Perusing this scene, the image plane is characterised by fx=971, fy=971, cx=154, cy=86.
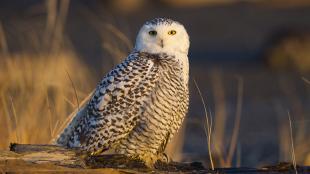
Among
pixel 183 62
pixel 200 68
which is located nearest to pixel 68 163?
pixel 183 62

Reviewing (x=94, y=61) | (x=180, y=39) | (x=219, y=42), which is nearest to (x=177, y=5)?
(x=219, y=42)

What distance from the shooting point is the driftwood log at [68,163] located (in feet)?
13.9

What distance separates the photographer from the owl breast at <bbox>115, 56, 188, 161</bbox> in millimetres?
5102

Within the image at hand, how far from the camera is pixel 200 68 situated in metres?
17.6

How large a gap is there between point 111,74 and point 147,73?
0.20 meters

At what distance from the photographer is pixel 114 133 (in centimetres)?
511

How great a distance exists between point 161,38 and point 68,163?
1.35m

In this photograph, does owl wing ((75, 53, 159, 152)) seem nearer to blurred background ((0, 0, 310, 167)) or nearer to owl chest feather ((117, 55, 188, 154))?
owl chest feather ((117, 55, 188, 154))

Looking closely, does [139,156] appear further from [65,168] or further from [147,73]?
[65,168]

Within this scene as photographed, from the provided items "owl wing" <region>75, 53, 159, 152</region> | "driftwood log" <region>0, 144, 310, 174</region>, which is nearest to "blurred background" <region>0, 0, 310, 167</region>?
"owl wing" <region>75, 53, 159, 152</region>

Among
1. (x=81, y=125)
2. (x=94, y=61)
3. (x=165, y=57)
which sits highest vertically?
(x=94, y=61)

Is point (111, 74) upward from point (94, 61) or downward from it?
downward

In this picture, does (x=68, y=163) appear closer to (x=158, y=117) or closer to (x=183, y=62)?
(x=158, y=117)

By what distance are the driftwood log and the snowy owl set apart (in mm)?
278
